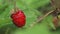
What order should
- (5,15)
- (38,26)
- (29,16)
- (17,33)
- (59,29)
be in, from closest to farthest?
1. (5,15)
2. (29,16)
3. (17,33)
4. (38,26)
5. (59,29)

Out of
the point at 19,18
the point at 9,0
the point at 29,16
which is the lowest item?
the point at 19,18

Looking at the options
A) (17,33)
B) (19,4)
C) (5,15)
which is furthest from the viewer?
(17,33)

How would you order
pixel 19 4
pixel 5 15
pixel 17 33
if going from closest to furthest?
pixel 5 15 → pixel 19 4 → pixel 17 33

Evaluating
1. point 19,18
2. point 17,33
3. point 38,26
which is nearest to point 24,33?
point 17,33

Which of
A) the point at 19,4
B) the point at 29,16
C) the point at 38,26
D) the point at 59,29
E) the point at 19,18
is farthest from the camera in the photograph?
the point at 59,29

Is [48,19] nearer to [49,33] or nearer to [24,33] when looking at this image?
[24,33]

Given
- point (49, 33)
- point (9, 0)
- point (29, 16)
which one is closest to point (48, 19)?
point (29, 16)

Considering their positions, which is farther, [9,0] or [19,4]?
[19,4]

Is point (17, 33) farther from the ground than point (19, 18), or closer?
farther from the ground

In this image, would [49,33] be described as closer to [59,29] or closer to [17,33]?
[59,29]
